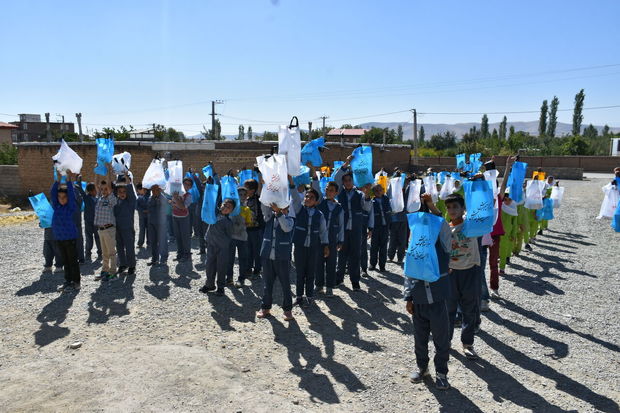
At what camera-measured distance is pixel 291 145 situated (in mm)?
5809

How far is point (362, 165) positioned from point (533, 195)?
593cm

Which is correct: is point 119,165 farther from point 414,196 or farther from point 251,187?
point 414,196

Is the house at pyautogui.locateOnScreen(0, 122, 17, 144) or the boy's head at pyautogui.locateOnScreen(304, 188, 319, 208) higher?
the house at pyautogui.locateOnScreen(0, 122, 17, 144)

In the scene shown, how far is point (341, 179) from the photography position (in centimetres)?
772

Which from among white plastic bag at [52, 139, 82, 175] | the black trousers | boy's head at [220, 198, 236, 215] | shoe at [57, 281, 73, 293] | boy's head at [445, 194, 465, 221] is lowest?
shoe at [57, 281, 73, 293]

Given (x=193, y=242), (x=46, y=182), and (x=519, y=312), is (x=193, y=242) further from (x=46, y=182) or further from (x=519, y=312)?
(x=46, y=182)

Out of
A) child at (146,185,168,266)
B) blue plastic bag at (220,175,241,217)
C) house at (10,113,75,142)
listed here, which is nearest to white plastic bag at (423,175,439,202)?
blue plastic bag at (220,175,241,217)

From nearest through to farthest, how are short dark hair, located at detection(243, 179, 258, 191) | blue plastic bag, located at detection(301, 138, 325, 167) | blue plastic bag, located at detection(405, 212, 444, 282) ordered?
blue plastic bag, located at detection(405, 212, 444, 282)
blue plastic bag, located at detection(301, 138, 325, 167)
short dark hair, located at detection(243, 179, 258, 191)

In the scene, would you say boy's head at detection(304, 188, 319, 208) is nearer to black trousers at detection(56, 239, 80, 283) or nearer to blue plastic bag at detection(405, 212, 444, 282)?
blue plastic bag at detection(405, 212, 444, 282)

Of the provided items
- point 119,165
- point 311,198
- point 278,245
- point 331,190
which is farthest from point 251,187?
point 119,165

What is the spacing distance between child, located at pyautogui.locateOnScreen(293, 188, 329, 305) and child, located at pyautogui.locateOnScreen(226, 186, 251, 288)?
4.31 ft

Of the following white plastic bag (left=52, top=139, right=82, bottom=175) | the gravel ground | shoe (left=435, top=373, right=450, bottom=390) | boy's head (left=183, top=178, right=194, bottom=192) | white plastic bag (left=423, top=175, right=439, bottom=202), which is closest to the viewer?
the gravel ground

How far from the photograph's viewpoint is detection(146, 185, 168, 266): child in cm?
892

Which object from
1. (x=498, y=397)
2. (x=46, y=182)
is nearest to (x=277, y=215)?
(x=498, y=397)
